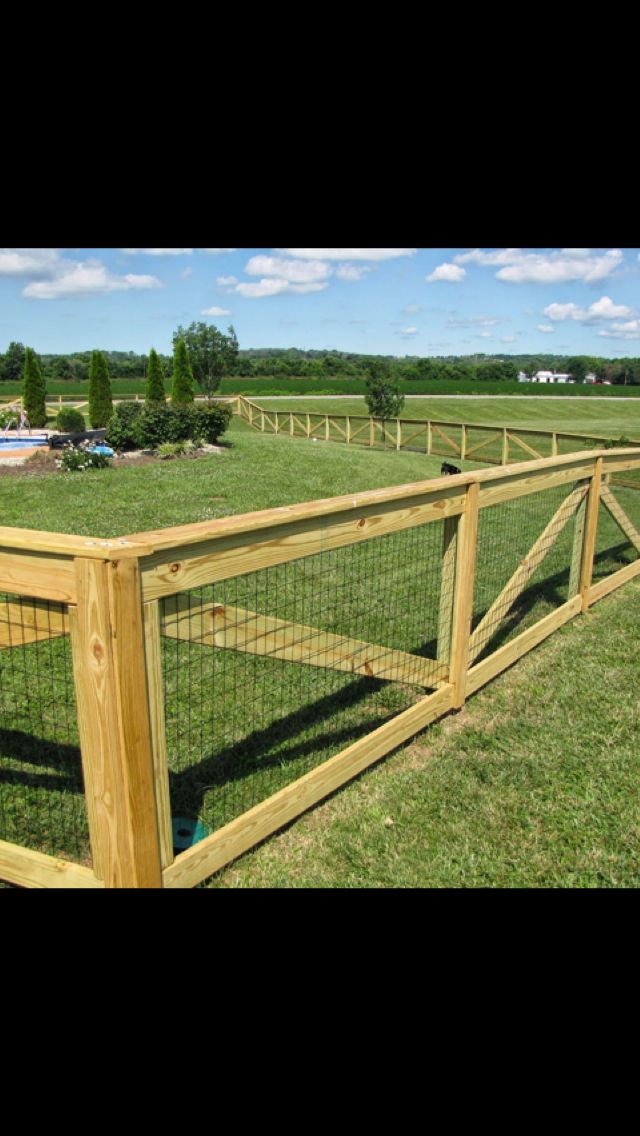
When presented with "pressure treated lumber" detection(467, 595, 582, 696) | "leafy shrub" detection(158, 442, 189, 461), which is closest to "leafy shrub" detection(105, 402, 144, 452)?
"leafy shrub" detection(158, 442, 189, 461)

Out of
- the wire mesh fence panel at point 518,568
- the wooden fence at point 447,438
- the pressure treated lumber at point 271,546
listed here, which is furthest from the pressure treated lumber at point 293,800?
the wooden fence at point 447,438

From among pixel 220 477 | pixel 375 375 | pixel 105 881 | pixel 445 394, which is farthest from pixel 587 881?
pixel 445 394

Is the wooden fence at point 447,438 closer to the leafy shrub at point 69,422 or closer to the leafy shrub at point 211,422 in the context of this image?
the leafy shrub at point 211,422

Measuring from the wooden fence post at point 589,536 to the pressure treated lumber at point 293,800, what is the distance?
8.19ft

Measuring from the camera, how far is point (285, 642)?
3217mm

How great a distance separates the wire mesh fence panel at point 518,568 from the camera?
5.04m

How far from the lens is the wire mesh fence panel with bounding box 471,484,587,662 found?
16.5ft

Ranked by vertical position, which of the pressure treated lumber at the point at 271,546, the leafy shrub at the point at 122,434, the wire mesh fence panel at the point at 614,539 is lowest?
the wire mesh fence panel at the point at 614,539

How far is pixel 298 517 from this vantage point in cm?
281

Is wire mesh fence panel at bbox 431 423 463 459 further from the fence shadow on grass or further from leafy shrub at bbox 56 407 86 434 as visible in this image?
the fence shadow on grass

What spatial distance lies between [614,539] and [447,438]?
1192 cm

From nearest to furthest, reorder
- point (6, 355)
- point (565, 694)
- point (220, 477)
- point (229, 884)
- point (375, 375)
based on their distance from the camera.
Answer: point (229, 884) < point (565, 694) < point (220, 477) < point (375, 375) < point (6, 355)

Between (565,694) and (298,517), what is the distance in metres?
2.46
